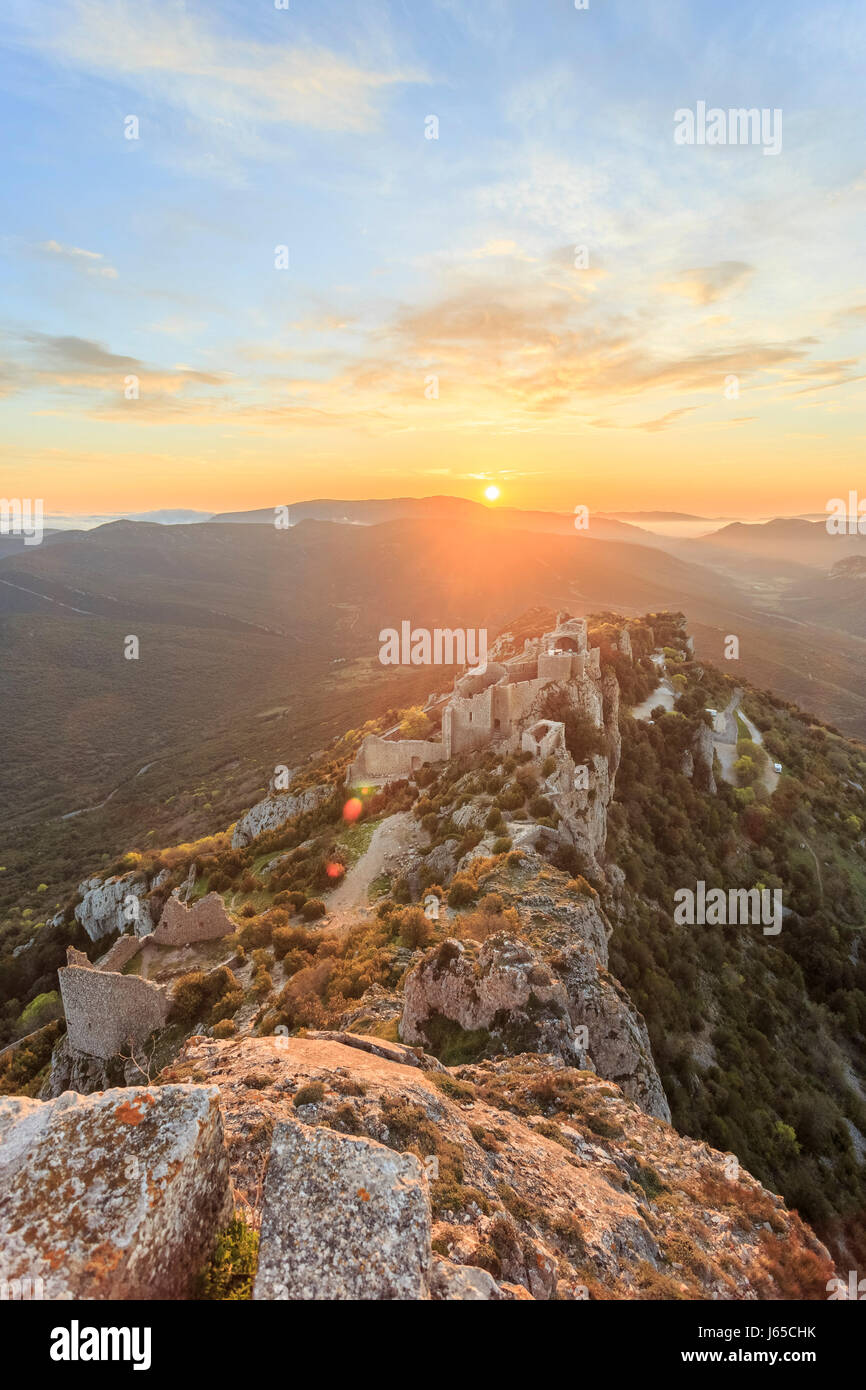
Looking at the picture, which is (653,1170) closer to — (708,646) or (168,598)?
(708,646)

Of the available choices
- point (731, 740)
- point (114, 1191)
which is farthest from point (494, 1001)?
point (731, 740)

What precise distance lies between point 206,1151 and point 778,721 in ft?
231

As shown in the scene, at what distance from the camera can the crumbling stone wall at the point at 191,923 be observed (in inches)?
923

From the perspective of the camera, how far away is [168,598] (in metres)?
196

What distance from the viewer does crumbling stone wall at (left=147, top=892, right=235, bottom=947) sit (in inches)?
923

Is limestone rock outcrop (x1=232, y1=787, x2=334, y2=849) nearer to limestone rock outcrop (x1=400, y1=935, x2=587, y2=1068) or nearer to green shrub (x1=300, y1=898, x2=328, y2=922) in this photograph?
green shrub (x1=300, y1=898, x2=328, y2=922)

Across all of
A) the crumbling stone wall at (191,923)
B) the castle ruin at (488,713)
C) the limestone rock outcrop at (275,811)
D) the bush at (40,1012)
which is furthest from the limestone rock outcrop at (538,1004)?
the bush at (40,1012)

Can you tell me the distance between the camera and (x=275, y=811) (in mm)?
40344

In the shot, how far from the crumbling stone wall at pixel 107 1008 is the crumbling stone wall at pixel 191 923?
565 cm

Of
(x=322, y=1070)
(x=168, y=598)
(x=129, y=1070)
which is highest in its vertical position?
(x=168, y=598)

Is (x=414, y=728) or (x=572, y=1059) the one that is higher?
(x=414, y=728)

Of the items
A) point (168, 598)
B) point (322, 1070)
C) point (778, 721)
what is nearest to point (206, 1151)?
point (322, 1070)

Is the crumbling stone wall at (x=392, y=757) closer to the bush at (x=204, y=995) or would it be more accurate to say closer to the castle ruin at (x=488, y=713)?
the castle ruin at (x=488, y=713)
